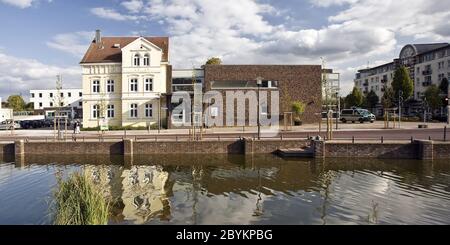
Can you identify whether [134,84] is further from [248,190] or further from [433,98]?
[433,98]

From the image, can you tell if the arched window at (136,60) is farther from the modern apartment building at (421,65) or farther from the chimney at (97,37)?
the modern apartment building at (421,65)

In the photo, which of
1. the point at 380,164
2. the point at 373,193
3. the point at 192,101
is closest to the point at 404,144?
the point at 380,164

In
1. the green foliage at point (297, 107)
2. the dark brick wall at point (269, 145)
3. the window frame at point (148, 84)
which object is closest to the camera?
the dark brick wall at point (269, 145)

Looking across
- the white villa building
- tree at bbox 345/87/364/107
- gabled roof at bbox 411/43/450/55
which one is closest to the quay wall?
the white villa building

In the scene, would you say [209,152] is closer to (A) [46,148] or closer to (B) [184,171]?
(B) [184,171]

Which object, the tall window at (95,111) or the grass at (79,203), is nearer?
the grass at (79,203)

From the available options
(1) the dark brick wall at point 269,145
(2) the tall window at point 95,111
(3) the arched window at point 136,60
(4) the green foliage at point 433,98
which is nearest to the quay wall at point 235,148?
(1) the dark brick wall at point 269,145

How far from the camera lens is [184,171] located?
18.5m

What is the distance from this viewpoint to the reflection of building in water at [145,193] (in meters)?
10.8

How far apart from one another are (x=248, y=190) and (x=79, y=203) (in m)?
A: 7.79

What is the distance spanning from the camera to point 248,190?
1396 centimetres

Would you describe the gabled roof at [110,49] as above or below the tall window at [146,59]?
above

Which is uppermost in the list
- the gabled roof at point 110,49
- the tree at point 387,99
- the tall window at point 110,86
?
the gabled roof at point 110,49
